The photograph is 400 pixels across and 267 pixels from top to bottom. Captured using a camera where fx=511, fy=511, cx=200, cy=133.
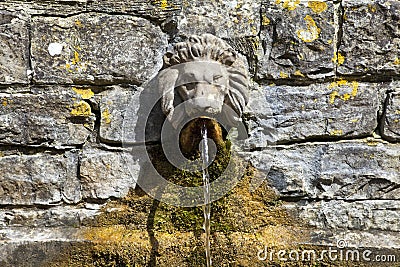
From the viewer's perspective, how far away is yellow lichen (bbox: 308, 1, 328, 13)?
5.67 ft

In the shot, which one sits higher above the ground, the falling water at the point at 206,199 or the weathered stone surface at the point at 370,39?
the weathered stone surface at the point at 370,39

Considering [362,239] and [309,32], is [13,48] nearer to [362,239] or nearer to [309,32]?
[309,32]

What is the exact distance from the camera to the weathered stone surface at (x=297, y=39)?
173 cm

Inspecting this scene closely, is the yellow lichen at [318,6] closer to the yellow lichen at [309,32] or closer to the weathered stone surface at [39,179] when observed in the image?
the yellow lichen at [309,32]

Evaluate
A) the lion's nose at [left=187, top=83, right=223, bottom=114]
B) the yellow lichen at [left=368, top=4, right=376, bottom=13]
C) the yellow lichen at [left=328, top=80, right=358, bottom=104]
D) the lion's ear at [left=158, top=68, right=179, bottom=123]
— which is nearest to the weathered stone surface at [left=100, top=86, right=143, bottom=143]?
the lion's ear at [left=158, top=68, right=179, bottom=123]

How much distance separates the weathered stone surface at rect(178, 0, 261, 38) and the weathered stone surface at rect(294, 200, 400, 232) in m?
0.66

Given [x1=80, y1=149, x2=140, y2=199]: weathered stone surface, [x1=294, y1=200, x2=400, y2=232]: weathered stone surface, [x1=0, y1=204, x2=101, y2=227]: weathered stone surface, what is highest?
[x1=80, y1=149, x2=140, y2=199]: weathered stone surface

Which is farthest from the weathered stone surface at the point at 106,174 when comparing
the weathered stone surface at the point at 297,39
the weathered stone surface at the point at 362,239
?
the weathered stone surface at the point at 362,239

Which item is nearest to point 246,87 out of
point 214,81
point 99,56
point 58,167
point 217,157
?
point 214,81

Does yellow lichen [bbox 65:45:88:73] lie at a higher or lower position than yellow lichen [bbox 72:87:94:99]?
higher

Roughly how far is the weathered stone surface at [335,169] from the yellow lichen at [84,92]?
0.61 metres

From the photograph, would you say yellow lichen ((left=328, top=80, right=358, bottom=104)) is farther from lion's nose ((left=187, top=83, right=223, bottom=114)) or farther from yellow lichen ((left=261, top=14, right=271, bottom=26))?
lion's nose ((left=187, top=83, right=223, bottom=114))

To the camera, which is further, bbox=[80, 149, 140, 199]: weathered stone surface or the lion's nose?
bbox=[80, 149, 140, 199]: weathered stone surface

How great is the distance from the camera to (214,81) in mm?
1648
